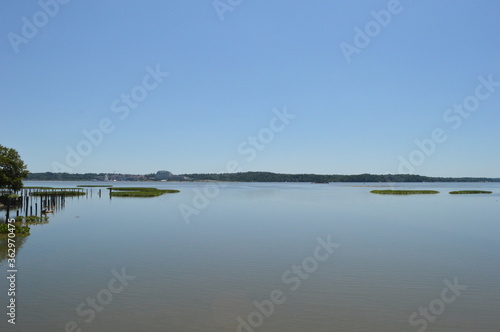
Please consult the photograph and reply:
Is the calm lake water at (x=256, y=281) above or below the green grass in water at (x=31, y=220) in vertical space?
below

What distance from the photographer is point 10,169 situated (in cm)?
3716

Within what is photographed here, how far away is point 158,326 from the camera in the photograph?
971cm

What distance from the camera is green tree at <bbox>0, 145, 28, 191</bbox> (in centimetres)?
3597

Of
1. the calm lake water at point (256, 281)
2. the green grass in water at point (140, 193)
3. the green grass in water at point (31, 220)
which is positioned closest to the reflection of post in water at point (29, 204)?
the green grass in water at point (31, 220)

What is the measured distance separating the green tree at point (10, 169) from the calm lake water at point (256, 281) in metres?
14.7

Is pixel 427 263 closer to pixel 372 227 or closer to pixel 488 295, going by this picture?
pixel 488 295

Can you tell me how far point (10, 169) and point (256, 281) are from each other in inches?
1350

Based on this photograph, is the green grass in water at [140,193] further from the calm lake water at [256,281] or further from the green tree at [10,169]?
the calm lake water at [256,281]

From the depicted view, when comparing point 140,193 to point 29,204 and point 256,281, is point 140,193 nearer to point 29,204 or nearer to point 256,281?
point 29,204

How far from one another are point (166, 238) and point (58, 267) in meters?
7.96

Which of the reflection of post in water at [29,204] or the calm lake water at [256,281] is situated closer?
the calm lake water at [256,281]

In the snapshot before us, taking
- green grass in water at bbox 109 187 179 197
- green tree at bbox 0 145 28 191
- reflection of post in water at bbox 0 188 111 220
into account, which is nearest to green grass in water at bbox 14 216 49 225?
reflection of post in water at bbox 0 188 111 220

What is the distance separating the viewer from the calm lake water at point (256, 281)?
10.2 m

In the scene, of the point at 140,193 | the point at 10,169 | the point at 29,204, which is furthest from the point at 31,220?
the point at 140,193
